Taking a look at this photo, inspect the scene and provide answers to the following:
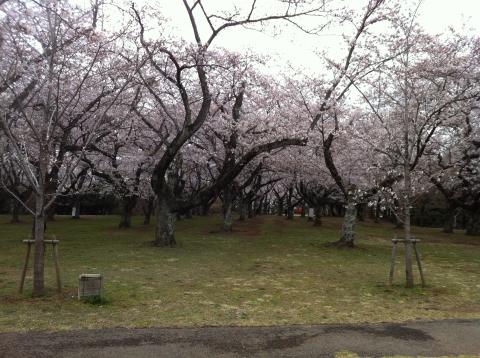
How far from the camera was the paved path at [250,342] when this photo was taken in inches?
224

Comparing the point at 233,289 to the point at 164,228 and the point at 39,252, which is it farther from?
the point at 164,228

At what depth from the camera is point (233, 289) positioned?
10023 millimetres

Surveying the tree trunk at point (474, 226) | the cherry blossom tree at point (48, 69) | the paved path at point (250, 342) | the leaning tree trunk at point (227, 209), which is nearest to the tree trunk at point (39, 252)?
the cherry blossom tree at point (48, 69)

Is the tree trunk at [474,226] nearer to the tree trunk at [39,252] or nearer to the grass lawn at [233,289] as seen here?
the grass lawn at [233,289]

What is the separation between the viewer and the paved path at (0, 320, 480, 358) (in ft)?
18.7

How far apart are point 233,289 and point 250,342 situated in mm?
3892

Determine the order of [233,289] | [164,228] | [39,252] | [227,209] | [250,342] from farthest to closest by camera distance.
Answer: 1. [227,209]
2. [164,228]
3. [233,289]
4. [39,252]
5. [250,342]

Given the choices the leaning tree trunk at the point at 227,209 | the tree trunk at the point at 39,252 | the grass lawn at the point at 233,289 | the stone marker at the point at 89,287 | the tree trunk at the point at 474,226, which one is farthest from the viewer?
the tree trunk at the point at 474,226

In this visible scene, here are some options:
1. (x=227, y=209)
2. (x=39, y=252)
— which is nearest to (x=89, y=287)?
(x=39, y=252)

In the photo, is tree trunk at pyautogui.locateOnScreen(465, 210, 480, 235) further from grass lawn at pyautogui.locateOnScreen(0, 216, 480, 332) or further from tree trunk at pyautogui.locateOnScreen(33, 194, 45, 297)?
tree trunk at pyautogui.locateOnScreen(33, 194, 45, 297)

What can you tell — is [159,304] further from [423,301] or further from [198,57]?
[198,57]

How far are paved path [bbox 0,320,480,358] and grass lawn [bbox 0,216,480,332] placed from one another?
477 mm

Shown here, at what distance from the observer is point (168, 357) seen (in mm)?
5500

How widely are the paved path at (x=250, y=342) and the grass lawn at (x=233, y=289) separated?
0.48 m
